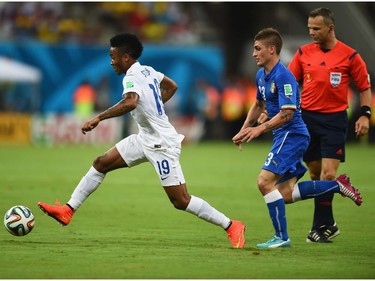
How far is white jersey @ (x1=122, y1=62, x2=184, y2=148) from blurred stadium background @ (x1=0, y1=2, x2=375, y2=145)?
19881 mm

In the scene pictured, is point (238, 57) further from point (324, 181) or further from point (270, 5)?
point (324, 181)

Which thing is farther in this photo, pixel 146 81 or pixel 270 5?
pixel 270 5

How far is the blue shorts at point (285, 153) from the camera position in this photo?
30.6 ft

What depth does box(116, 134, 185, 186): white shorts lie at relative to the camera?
9.46 m

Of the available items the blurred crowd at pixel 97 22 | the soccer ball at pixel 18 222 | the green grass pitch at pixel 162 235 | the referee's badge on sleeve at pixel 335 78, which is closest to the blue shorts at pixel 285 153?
the green grass pitch at pixel 162 235

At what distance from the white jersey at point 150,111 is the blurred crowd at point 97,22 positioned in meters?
23.0

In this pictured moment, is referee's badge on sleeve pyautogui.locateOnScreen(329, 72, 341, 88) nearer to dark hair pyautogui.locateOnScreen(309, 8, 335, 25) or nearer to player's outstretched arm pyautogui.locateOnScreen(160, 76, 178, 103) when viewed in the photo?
dark hair pyautogui.locateOnScreen(309, 8, 335, 25)

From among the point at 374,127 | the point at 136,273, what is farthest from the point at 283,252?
the point at 374,127

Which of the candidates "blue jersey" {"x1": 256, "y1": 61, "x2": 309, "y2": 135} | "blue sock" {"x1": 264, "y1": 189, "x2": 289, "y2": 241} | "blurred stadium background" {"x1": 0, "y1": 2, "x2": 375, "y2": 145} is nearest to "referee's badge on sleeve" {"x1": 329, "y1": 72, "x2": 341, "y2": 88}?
"blue jersey" {"x1": 256, "y1": 61, "x2": 309, "y2": 135}

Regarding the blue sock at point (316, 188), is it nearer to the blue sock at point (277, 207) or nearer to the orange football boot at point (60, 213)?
the blue sock at point (277, 207)

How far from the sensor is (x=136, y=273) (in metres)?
7.65

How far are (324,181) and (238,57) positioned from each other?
2581 centimetres

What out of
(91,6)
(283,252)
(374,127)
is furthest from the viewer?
(91,6)

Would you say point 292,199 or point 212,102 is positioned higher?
point 212,102
